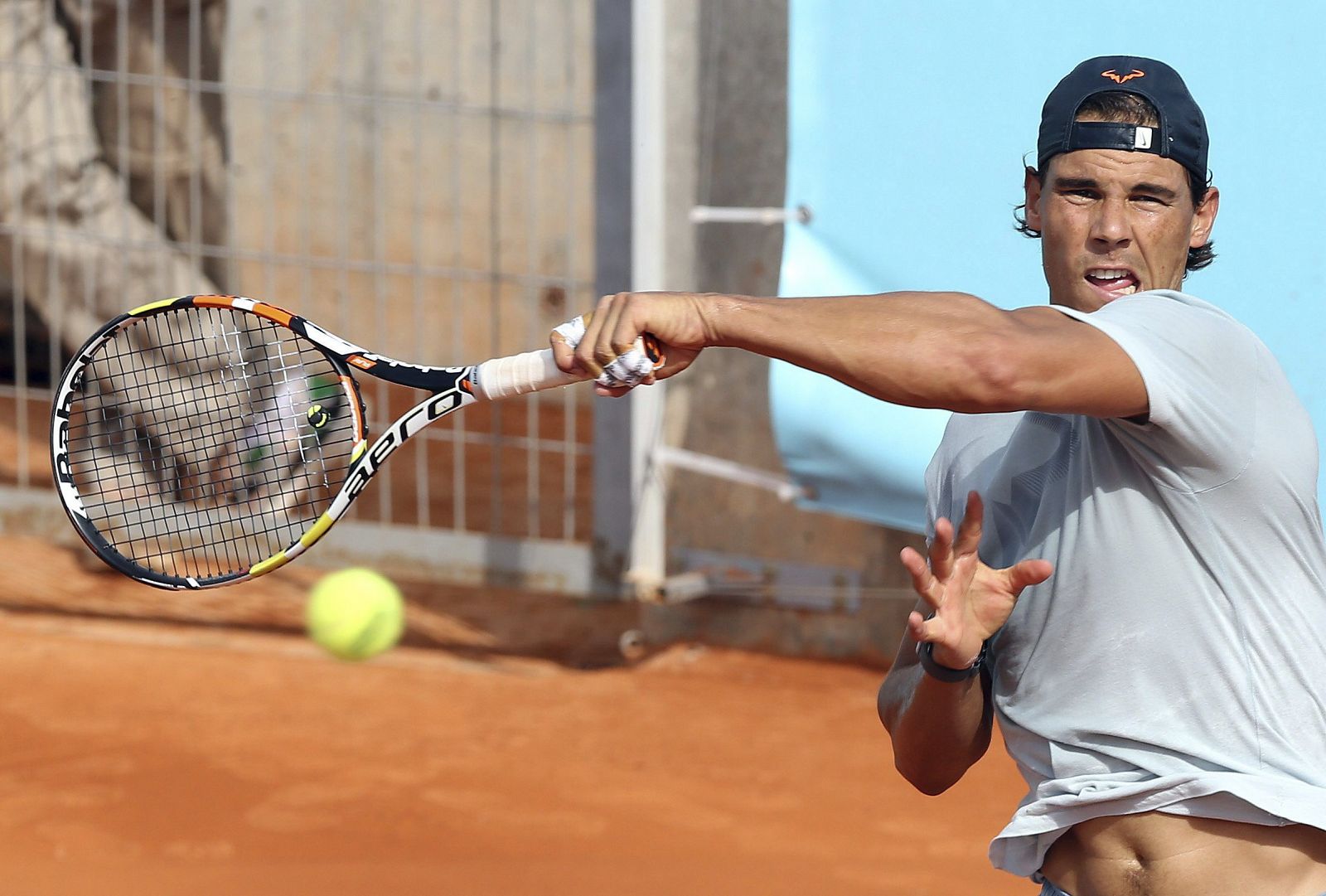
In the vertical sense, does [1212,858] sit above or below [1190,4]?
below

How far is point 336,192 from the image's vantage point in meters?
8.88

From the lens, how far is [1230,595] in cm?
184

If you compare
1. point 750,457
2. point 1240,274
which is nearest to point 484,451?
point 750,457

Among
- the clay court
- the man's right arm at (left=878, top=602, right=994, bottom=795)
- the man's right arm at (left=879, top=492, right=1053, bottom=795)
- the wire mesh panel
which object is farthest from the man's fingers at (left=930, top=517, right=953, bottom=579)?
the wire mesh panel

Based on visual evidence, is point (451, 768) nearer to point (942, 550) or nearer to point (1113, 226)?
point (942, 550)

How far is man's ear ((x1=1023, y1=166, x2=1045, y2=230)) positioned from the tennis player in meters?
0.08

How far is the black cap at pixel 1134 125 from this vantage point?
6.64 feet

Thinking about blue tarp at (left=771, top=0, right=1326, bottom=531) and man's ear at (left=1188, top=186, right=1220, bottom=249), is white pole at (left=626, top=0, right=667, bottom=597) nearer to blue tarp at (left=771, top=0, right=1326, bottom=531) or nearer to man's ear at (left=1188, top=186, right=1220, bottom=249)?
blue tarp at (left=771, top=0, right=1326, bottom=531)

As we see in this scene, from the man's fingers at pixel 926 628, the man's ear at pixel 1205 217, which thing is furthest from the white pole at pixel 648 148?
the man's fingers at pixel 926 628

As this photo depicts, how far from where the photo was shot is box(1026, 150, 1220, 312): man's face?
204 centimetres

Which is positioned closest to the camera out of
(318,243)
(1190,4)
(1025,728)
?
(1025,728)

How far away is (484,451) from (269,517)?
1.65 m

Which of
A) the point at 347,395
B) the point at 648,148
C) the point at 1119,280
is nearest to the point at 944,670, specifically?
the point at 1119,280

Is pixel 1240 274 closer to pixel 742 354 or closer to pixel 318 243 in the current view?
pixel 742 354
